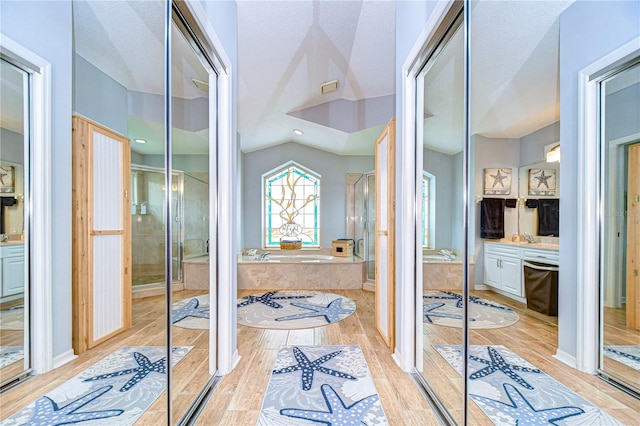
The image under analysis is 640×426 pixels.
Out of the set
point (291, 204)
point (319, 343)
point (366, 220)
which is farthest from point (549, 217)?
point (291, 204)

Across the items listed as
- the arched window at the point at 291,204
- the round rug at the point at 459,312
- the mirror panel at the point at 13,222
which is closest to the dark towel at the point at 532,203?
the round rug at the point at 459,312

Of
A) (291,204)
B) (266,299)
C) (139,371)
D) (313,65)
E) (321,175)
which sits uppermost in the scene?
(313,65)

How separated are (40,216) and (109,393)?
1.91ft

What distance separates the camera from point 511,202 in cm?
103

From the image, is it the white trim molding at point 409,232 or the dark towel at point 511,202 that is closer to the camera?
the dark towel at point 511,202

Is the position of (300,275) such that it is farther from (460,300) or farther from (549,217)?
(549,217)

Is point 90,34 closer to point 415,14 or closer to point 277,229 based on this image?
point 415,14

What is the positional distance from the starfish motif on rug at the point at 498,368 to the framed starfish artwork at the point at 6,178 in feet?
4.73

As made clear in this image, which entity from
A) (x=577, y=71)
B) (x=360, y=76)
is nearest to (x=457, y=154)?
(x=577, y=71)

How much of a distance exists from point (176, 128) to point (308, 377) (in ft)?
5.55

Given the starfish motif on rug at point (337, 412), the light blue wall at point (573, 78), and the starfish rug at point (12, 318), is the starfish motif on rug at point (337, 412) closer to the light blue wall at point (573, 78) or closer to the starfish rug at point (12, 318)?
Answer: the light blue wall at point (573, 78)

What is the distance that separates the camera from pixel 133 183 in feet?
3.26

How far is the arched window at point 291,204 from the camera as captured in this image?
251 inches

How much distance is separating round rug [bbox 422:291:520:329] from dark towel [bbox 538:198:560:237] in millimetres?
319
